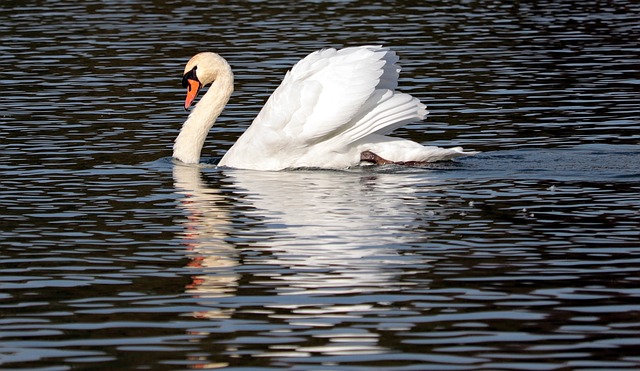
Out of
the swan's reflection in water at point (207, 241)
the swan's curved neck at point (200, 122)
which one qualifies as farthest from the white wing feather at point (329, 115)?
the swan's curved neck at point (200, 122)

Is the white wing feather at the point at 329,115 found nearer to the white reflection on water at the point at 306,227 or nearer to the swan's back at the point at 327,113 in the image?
the swan's back at the point at 327,113

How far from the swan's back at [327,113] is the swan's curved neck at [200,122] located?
1119 mm

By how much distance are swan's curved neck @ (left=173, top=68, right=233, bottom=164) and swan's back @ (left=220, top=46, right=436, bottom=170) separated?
1.12 m

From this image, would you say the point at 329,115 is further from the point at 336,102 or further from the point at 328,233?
the point at 328,233

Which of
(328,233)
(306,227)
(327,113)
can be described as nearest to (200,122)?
(327,113)

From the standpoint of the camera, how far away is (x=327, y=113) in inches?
621

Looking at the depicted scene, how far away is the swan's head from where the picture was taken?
18.3m

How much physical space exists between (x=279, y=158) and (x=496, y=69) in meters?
9.22

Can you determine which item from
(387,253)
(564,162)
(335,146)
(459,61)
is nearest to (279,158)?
(335,146)

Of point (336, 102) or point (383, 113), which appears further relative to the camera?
point (383, 113)

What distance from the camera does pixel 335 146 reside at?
53.1 feet

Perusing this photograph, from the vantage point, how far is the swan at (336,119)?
15.8 m

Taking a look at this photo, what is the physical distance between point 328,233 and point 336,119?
387cm

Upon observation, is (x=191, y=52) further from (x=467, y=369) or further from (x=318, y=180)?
(x=467, y=369)
